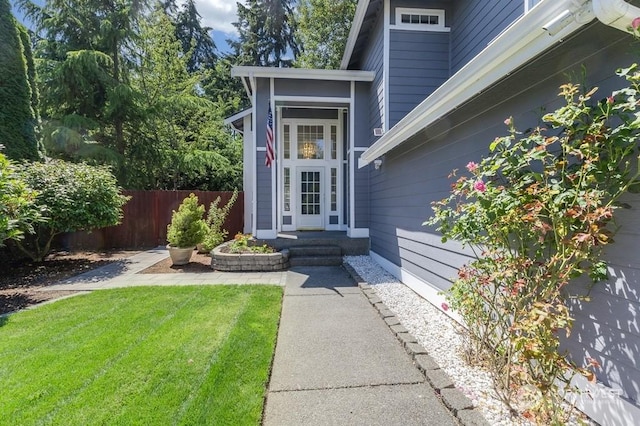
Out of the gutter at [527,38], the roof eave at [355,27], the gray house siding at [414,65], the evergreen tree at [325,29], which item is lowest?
the gutter at [527,38]

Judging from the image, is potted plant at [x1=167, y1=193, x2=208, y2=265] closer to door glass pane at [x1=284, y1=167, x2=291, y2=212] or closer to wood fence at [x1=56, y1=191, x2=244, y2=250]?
door glass pane at [x1=284, y1=167, x2=291, y2=212]

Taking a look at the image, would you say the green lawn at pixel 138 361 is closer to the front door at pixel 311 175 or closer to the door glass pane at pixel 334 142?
the front door at pixel 311 175

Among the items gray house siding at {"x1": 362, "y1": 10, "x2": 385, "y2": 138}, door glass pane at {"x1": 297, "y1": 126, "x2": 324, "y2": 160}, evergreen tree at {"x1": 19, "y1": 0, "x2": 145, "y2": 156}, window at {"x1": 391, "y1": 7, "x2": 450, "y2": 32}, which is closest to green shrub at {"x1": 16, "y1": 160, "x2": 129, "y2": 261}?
door glass pane at {"x1": 297, "y1": 126, "x2": 324, "y2": 160}

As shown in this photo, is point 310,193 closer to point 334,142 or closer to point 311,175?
point 311,175

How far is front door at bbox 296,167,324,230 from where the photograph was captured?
9352 mm

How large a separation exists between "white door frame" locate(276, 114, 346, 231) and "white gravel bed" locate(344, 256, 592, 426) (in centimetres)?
364

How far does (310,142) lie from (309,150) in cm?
25

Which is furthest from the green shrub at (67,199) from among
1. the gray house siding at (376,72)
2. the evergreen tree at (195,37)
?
the evergreen tree at (195,37)

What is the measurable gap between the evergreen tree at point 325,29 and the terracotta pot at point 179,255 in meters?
12.7

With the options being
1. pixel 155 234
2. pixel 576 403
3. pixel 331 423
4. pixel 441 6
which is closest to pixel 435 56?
pixel 441 6

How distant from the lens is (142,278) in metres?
6.02

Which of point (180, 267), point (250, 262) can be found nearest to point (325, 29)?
point (250, 262)

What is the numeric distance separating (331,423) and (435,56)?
6.63 metres

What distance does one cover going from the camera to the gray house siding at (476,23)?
464cm
